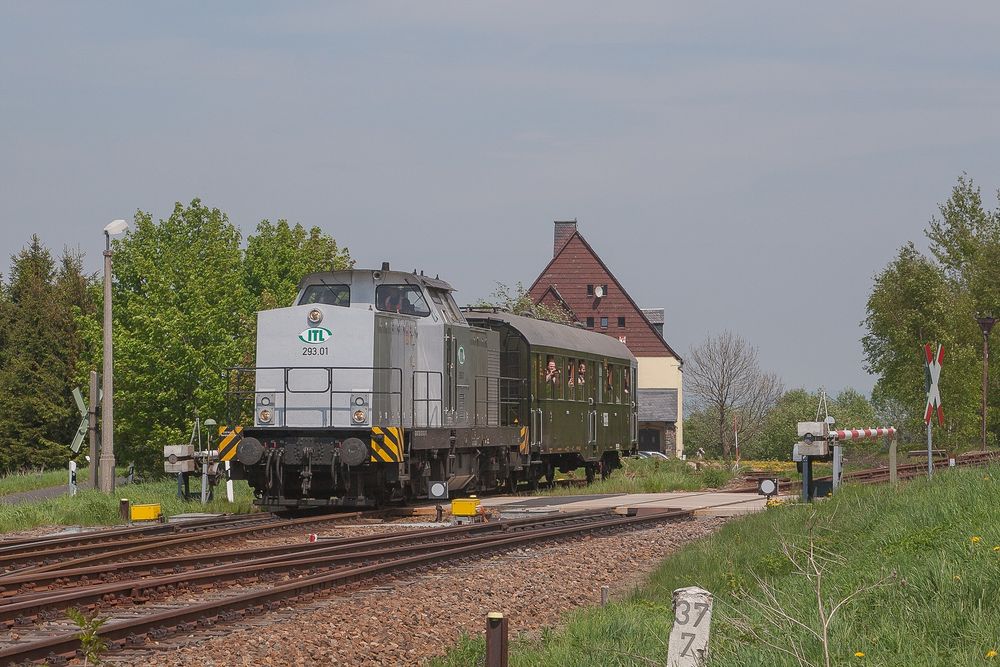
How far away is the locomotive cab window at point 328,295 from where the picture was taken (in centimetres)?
1970

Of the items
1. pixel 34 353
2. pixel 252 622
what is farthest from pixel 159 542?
pixel 34 353

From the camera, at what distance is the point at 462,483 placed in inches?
846

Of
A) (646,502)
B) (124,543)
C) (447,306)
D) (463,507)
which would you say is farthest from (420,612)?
(646,502)

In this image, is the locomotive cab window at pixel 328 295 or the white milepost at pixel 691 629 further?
the locomotive cab window at pixel 328 295

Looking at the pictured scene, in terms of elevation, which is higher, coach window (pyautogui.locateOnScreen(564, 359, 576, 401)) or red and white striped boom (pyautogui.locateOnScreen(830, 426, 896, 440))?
coach window (pyautogui.locateOnScreen(564, 359, 576, 401))

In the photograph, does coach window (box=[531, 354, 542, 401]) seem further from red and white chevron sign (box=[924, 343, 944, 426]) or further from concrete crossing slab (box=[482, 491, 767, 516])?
red and white chevron sign (box=[924, 343, 944, 426])

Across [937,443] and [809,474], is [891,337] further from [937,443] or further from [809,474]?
[809,474]

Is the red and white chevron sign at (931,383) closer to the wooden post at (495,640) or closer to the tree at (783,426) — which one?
the wooden post at (495,640)

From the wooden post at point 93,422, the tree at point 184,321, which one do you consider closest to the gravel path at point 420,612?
the wooden post at point 93,422

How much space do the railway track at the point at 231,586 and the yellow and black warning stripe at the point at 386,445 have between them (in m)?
2.04

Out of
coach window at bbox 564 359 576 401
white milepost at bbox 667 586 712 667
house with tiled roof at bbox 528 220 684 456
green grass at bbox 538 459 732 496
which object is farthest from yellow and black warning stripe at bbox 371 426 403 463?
house with tiled roof at bbox 528 220 684 456

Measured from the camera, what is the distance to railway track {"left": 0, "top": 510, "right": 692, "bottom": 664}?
871 centimetres

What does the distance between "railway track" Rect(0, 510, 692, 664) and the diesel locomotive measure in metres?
2.73

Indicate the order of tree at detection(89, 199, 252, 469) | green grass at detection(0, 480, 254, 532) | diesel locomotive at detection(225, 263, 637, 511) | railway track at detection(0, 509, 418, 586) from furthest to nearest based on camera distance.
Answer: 1. tree at detection(89, 199, 252, 469)
2. green grass at detection(0, 480, 254, 532)
3. diesel locomotive at detection(225, 263, 637, 511)
4. railway track at detection(0, 509, 418, 586)
